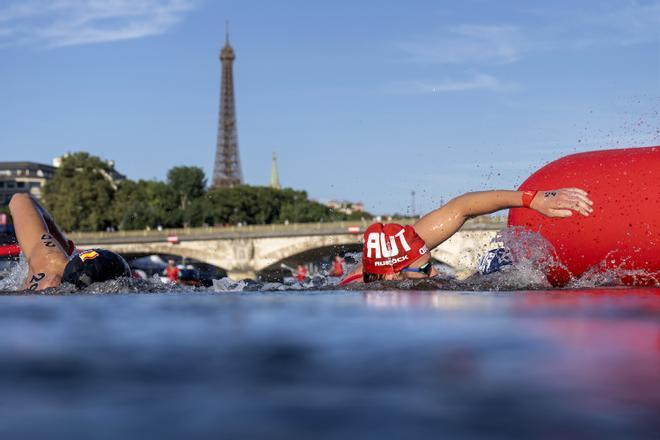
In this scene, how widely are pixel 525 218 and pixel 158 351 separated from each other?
6.69 m

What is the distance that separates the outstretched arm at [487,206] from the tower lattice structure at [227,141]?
139 metres

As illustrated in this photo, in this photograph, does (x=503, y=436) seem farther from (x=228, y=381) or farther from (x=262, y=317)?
(x=262, y=317)

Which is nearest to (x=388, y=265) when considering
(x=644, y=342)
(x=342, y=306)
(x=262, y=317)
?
(x=342, y=306)

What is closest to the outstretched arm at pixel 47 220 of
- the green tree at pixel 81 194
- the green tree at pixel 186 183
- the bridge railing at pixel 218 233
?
the bridge railing at pixel 218 233

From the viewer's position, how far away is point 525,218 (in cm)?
802

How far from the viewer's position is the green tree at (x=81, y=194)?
307 feet

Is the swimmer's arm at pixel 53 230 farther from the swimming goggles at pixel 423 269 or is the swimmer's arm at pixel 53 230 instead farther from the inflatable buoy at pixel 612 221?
the inflatable buoy at pixel 612 221

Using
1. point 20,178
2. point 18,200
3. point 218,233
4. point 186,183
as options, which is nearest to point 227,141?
point 20,178

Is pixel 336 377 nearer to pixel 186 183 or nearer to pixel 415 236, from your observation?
pixel 415 236

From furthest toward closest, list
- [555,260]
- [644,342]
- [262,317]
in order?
[555,260] → [262,317] → [644,342]

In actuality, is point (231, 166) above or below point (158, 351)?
above

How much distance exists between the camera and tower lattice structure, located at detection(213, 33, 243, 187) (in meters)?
145

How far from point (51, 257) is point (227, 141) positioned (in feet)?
470

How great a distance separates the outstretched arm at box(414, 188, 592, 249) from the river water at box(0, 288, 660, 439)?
4.25m
